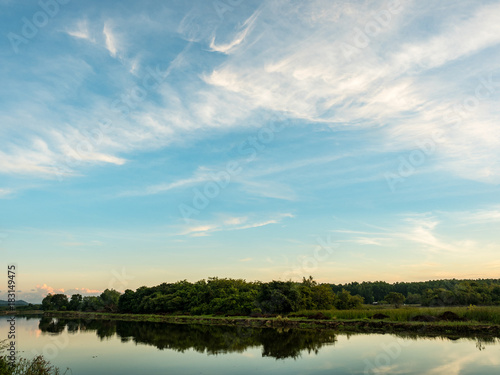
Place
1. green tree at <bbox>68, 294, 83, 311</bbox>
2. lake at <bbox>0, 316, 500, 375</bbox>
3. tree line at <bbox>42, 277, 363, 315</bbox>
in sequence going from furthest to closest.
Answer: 1. green tree at <bbox>68, 294, 83, 311</bbox>
2. tree line at <bbox>42, 277, 363, 315</bbox>
3. lake at <bbox>0, 316, 500, 375</bbox>

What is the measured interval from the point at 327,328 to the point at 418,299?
66.6 metres

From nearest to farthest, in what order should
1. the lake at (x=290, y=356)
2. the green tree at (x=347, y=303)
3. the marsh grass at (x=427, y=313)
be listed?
the lake at (x=290, y=356) < the marsh grass at (x=427, y=313) < the green tree at (x=347, y=303)

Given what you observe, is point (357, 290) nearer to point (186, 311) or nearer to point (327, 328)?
point (186, 311)

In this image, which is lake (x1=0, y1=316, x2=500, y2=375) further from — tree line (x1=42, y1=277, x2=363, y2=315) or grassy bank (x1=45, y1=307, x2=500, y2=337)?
tree line (x1=42, y1=277, x2=363, y2=315)

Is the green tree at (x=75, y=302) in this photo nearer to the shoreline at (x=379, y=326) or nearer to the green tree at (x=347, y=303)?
the shoreline at (x=379, y=326)

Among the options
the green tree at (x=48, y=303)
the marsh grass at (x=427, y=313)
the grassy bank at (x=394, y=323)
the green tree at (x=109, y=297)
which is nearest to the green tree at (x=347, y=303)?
the grassy bank at (x=394, y=323)

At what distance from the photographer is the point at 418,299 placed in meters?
93.1

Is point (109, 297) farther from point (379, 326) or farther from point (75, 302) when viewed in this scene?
point (379, 326)

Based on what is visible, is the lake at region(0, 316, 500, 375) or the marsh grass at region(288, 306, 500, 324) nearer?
the lake at region(0, 316, 500, 375)

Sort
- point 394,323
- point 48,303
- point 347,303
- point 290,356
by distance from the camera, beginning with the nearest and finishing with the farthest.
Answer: point 290,356
point 394,323
point 347,303
point 48,303

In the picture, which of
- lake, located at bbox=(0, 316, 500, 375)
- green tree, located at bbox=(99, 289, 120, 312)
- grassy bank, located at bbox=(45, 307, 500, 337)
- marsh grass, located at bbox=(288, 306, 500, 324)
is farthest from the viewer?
green tree, located at bbox=(99, 289, 120, 312)

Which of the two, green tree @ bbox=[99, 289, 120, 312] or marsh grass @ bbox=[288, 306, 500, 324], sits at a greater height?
marsh grass @ bbox=[288, 306, 500, 324]

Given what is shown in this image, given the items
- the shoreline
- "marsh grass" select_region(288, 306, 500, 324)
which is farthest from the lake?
"marsh grass" select_region(288, 306, 500, 324)

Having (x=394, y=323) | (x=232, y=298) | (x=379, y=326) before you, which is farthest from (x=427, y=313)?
(x=232, y=298)
